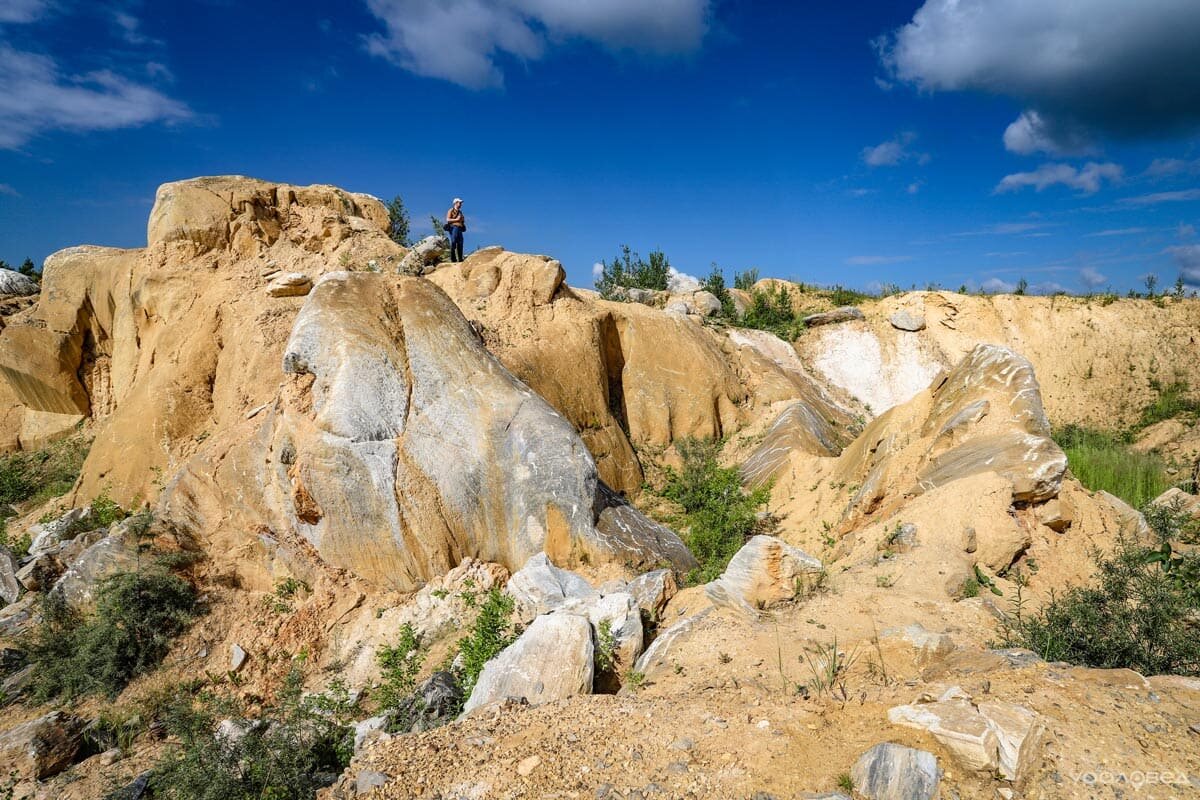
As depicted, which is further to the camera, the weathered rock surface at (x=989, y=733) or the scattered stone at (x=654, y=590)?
the scattered stone at (x=654, y=590)

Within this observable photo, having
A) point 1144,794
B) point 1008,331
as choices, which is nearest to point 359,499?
point 1144,794

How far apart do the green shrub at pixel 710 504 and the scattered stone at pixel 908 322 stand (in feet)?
32.1

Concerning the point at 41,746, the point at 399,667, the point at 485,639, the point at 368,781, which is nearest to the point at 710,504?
the point at 485,639

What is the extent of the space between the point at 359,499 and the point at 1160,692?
7.30 m

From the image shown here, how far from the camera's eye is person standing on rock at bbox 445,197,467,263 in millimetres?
12758

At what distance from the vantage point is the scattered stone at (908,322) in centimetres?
1883

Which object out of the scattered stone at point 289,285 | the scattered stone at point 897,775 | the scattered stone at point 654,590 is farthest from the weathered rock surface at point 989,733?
the scattered stone at point 289,285

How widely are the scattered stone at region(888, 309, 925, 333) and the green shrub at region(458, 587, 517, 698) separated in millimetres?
16925

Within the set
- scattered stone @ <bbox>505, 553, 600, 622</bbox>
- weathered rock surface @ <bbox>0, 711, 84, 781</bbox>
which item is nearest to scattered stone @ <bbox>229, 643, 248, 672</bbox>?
weathered rock surface @ <bbox>0, 711, 84, 781</bbox>

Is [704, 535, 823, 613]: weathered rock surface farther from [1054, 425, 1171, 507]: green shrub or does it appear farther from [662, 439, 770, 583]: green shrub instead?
[1054, 425, 1171, 507]: green shrub

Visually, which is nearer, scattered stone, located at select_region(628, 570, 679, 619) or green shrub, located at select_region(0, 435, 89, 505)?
scattered stone, located at select_region(628, 570, 679, 619)

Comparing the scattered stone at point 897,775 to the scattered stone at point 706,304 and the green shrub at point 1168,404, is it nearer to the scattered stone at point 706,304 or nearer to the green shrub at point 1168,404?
the scattered stone at point 706,304

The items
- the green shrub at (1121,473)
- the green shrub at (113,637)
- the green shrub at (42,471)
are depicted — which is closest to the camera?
the green shrub at (113,637)

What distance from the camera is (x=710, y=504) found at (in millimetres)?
10180
